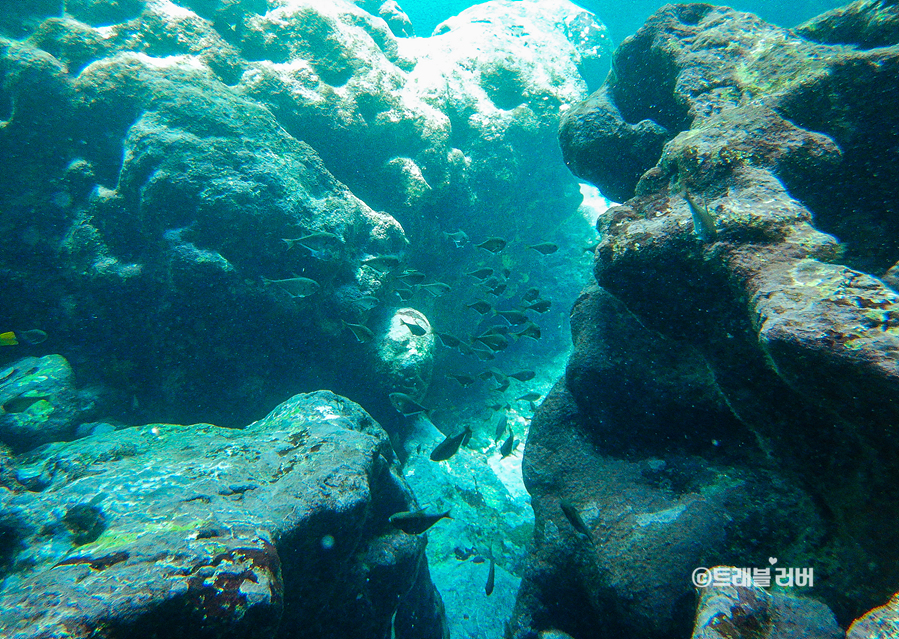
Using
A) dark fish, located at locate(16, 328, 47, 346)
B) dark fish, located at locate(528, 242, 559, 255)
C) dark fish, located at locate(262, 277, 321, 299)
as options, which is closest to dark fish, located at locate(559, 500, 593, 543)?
dark fish, located at locate(528, 242, 559, 255)

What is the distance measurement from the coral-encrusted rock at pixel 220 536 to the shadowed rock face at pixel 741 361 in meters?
1.76

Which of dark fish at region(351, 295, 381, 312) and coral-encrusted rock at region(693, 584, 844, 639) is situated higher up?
coral-encrusted rock at region(693, 584, 844, 639)

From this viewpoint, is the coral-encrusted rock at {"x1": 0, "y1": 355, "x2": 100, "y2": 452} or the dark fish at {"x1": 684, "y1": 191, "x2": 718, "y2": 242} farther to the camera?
the coral-encrusted rock at {"x1": 0, "y1": 355, "x2": 100, "y2": 452}

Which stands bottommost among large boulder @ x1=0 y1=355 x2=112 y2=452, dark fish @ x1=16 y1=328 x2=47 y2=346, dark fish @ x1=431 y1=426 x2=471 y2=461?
large boulder @ x1=0 y1=355 x2=112 y2=452

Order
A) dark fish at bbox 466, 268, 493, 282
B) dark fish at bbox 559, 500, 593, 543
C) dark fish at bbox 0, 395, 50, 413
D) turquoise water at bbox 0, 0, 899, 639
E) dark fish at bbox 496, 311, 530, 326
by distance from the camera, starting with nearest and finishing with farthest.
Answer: turquoise water at bbox 0, 0, 899, 639 → dark fish at bbox 559, 500, 593, 543 → dark fish at bbox 0, 395, 50, 413 → dark fish at bbox 496, 311, 530, 326 → dark fish at bbox 466, 268, 493, 282

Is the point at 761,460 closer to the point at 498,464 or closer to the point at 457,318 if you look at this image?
the point at 498,464

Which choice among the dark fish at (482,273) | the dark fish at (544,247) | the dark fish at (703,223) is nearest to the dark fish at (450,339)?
the dark fish at (482,273)

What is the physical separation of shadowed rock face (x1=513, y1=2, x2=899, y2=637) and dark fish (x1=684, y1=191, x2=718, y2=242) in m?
0.02

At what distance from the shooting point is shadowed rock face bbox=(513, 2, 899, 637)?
2.08 metres

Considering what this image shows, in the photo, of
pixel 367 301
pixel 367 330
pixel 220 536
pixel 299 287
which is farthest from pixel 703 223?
pixel 299 287

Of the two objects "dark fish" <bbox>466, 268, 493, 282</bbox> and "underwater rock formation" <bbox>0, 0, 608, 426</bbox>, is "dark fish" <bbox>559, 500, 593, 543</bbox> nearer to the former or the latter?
"dark fish" <bbox>466, 268, 493, 282</bbox>

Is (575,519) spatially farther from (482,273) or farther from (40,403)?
(40,403)

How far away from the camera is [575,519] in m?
3.38

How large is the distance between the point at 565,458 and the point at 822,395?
2.50 meters
